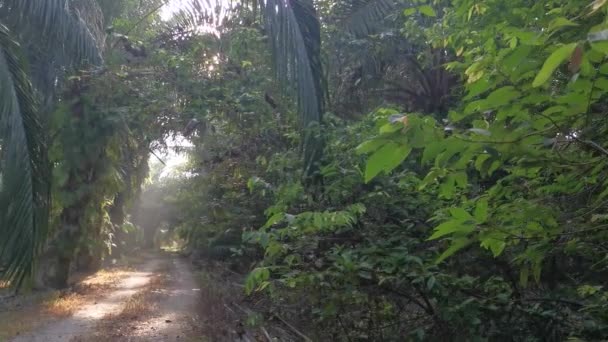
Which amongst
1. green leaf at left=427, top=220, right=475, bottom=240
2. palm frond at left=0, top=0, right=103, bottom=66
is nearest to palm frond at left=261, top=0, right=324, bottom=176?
green leaf at left=427, top=220, right=475, bottom=240

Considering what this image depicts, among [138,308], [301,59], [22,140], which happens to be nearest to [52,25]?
[22,140]

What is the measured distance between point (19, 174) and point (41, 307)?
31.9 feet

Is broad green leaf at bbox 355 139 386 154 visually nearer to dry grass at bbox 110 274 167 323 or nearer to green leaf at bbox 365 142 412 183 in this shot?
green leaf at bbox 365 142 412 183

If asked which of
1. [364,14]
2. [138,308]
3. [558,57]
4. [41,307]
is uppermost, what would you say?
[364,14]

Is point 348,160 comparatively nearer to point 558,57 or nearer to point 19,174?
point 19,174

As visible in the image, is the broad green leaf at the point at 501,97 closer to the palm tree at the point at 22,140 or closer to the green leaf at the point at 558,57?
the green leaf at the point at 558,57

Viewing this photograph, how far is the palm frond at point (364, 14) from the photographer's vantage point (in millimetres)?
9266

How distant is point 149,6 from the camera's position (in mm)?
16344

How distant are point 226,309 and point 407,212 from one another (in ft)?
17.9

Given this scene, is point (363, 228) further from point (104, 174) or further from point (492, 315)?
point (104, 174)

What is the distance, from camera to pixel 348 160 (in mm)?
5750

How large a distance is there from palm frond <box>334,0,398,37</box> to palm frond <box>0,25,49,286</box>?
4903 mm

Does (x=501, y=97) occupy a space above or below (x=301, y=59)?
below

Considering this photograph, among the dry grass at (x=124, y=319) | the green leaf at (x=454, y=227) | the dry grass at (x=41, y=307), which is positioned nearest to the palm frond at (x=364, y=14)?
the dry grass at (x=124, y=319)
